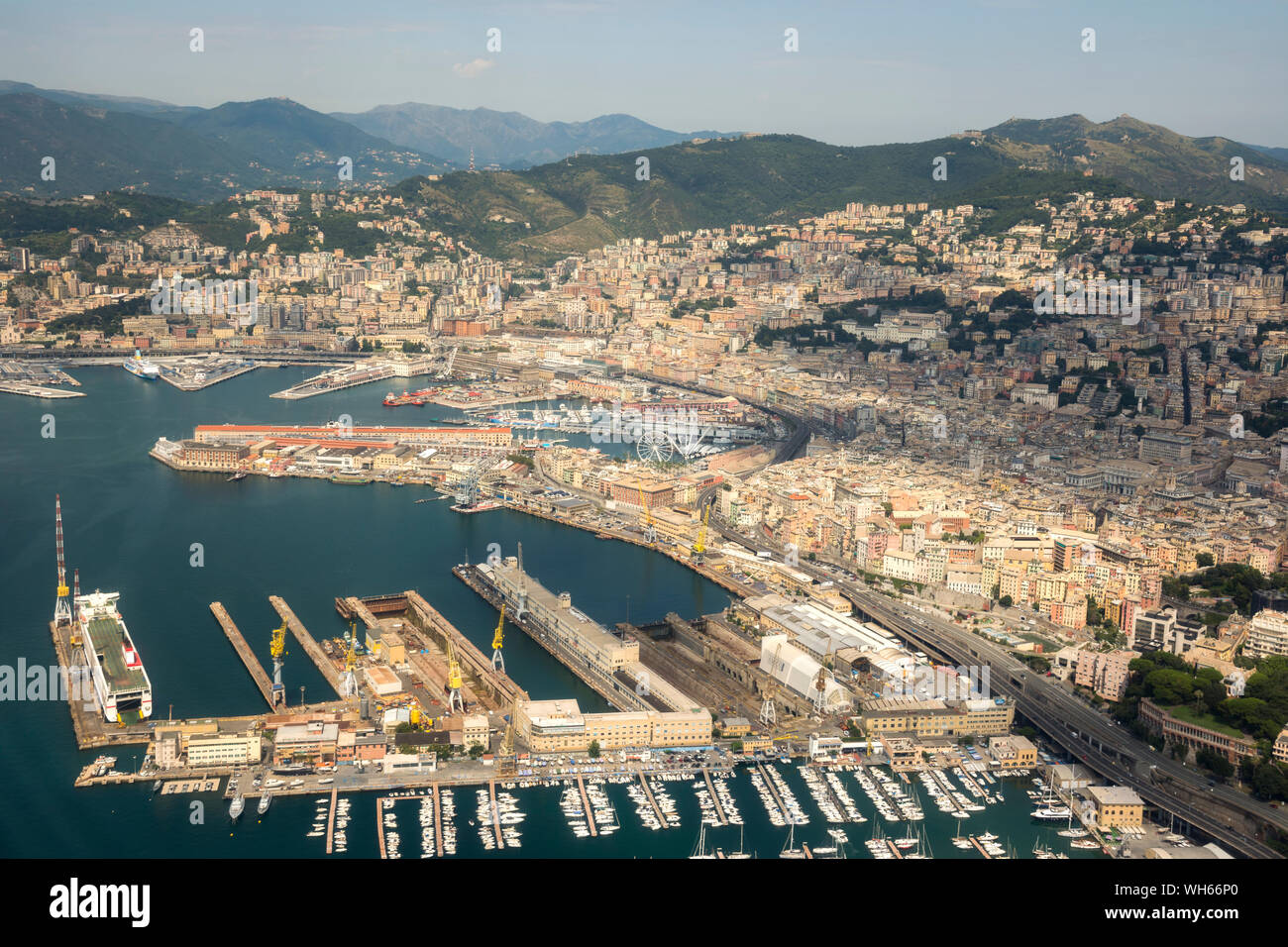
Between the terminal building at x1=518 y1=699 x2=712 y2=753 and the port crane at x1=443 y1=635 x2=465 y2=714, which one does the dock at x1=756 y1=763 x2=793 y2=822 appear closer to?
the terminal building at x1=518 y1=699 x2=712 y2=753

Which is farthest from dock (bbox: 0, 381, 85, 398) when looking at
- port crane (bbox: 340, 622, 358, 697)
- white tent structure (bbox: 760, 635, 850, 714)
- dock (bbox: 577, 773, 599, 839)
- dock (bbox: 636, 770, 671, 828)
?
dock (bbox: 636, 770, 671, 828)

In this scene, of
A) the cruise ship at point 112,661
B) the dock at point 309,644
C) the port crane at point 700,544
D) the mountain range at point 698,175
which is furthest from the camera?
the mountain range at point 698,175

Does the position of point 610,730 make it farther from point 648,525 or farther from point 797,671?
point 648,525

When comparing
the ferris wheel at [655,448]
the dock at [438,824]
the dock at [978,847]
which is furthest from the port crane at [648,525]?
the dock at [978,847]

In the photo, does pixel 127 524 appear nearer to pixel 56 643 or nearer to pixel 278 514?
pixel 278 514

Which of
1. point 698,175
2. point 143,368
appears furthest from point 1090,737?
point 698,175

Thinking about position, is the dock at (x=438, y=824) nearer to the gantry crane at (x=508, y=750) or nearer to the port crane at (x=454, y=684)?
the gantry crane at (x=508, y=750)

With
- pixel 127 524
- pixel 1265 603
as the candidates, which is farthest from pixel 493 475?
pixel 1265 603
